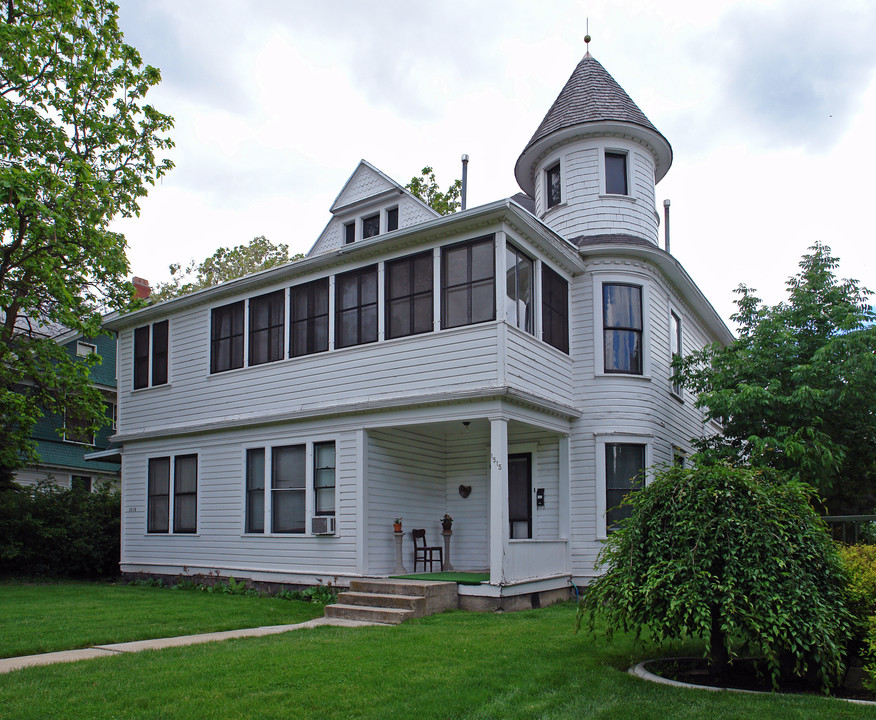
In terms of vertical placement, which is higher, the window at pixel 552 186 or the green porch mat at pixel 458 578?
the window at pixel 552 186

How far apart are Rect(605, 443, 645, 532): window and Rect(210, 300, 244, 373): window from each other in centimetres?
741

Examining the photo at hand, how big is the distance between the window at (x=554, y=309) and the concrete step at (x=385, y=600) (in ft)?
15.9

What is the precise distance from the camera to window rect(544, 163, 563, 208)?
15612 millimetres

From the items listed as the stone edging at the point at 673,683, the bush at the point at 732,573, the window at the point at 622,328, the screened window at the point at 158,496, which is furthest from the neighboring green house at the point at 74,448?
the bush at the point at 732,573

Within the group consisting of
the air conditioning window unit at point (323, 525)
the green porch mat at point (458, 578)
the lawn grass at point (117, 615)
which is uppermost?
the air conditioning window unit at point (323, 525)

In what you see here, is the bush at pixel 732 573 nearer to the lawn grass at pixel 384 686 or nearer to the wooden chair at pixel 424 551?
the lawn grass at pixel 384 686

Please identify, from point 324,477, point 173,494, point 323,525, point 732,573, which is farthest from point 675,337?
point 173,494

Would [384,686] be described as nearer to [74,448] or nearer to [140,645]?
[140,645]

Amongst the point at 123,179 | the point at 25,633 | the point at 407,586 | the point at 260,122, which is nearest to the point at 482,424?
the point at 407,586

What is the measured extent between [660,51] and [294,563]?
9.99 meters

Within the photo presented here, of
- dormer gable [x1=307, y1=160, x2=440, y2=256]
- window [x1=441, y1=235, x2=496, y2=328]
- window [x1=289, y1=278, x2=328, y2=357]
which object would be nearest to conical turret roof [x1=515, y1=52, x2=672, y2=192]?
dormer gable [x1=307, y1=160, x2=440, y2=256]

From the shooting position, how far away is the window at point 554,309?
13227 mm

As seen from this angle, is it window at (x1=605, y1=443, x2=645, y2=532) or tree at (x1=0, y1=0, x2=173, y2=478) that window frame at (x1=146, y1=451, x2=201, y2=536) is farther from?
window at (x1=605, y1=443, x2=645, y2=532)

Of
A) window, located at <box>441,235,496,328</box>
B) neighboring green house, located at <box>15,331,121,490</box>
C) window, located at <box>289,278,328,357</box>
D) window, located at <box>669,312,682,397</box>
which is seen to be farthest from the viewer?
neighboring green house, located at <box>15,331,121,490</box>
